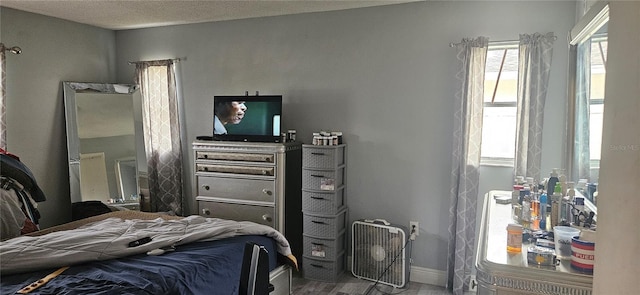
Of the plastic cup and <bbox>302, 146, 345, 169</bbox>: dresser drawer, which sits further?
<bbox>302, 146, 345, 169</bbox>: dresser drawer

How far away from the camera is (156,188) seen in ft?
14.6

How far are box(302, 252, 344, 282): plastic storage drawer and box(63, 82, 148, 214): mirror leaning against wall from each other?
1.97 metres

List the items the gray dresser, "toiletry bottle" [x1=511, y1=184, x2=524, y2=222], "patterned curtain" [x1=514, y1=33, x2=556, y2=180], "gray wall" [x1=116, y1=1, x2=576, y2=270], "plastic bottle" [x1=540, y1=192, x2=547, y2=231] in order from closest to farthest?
the gray dresser < "plastic bottle" [x1=540, y1=192, x2=547, y2=231] < "toiletry bottle" [x1=511, y1=184, x2=524, y2=222] < "patterned curtain" [x1=514, y1=33, x2=556, y2=180] < "gray wall" [x1=116, y1=1, x2=576, y2=270]

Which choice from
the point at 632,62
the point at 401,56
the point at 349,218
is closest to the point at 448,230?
the point at 349,218

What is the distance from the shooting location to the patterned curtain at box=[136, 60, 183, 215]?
432 cm

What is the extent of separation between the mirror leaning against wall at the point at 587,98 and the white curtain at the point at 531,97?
0.38 m

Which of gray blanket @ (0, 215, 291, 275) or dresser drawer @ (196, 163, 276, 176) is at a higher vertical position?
dresser drawer @ (196, 163, 276, 176)

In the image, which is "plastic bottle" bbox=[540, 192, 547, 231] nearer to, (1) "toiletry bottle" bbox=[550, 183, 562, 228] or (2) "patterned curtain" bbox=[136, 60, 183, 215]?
(1) "toiletry bottle" bbox=[550, 183, 562, 228]

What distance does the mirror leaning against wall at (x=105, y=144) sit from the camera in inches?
162

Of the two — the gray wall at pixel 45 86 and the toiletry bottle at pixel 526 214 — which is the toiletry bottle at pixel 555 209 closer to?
the toiletry bottle at pixel 526 214

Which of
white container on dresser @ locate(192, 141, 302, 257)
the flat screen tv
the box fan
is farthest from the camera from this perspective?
the flat screen tv

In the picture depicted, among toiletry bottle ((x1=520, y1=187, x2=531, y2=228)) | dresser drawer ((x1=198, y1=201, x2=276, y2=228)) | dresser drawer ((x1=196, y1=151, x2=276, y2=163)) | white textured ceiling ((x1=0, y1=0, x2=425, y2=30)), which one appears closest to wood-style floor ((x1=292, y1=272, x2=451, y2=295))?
dresser drawer ((x1=198, y1=201, x2=276, y2=228))

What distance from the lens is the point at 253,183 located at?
3643 mm

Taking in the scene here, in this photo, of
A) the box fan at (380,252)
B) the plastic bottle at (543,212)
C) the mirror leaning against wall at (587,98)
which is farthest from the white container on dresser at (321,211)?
the plastic bottle at (543,212)
